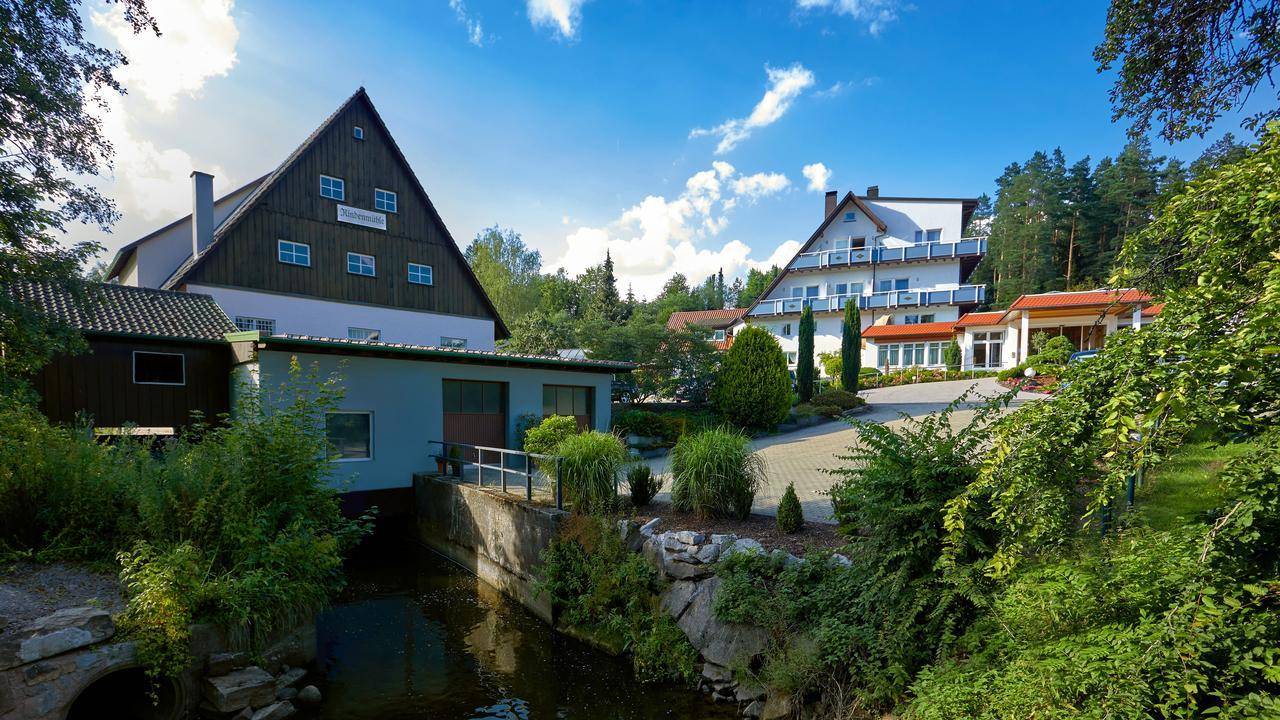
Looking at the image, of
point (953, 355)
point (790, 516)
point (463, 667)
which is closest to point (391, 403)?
point (463, 667)

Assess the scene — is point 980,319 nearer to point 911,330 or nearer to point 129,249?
point 911,330

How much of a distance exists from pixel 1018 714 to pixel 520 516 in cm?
746

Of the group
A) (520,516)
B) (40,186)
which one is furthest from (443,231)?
(520,516)

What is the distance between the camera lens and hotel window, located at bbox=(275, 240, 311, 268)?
17047 mm

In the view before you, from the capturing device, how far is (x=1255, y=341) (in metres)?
2.47

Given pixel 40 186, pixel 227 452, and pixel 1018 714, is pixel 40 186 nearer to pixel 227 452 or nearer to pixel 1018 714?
pixel 227 452

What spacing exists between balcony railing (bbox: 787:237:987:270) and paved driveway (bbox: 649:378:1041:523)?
802cm

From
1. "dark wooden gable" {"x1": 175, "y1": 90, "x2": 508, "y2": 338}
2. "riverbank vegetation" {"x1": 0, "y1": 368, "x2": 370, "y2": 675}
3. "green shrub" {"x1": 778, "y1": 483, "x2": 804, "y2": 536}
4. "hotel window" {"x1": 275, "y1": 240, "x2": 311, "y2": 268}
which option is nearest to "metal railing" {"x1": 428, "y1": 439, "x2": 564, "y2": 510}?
"riverbank vegetation" {"x1": 0, "y1": 368, "x2": 370, "y2": 675}

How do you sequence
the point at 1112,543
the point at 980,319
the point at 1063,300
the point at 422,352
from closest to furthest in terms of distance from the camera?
the point at 1112,543, the point at 422,352, the point at 1063,300, the point at 980,319

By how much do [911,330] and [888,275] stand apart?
3708 mm

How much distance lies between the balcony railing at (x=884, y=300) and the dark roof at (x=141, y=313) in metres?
26.4

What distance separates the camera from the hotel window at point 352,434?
12.2 meters

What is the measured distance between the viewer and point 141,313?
12.4m

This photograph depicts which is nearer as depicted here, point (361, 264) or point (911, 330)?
point (361, 264)
